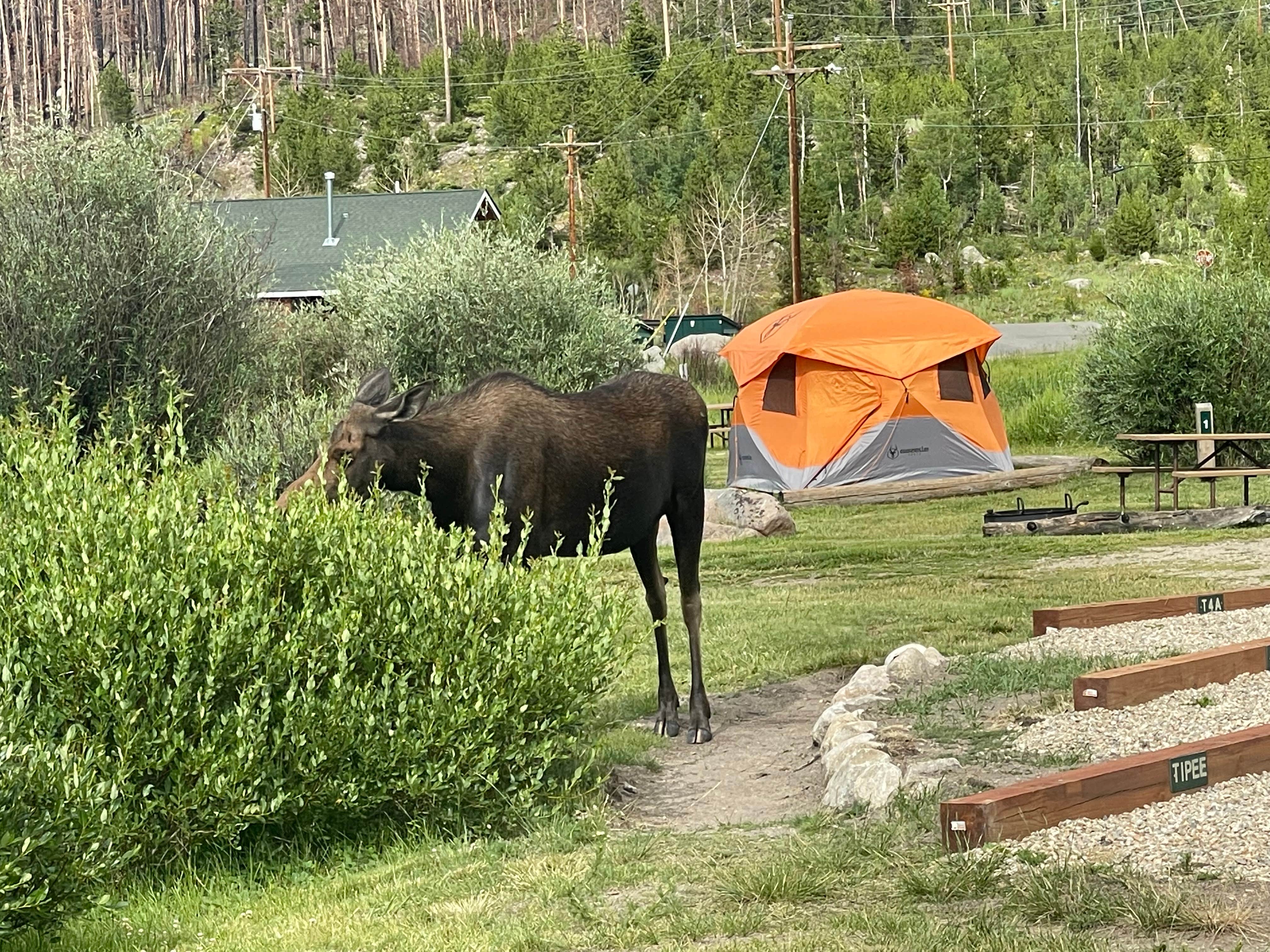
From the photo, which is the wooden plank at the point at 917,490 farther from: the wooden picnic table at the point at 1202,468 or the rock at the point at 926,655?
the rock at the point at 926,655

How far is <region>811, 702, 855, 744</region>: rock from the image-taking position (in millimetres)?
8234

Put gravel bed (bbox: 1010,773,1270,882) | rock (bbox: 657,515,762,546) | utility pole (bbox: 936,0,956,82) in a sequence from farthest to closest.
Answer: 1. utility pole (bbox: 936,0,956,82)
2. rock (bbox: 657,515,762,546)
3. gravel bed (bbox: 1010,773,1270,882)

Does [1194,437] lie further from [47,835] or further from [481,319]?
[47,835]

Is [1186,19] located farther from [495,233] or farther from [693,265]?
[495,233]

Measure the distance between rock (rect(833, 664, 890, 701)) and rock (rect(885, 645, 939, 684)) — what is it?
5cm

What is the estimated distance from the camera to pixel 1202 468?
21.2 metres

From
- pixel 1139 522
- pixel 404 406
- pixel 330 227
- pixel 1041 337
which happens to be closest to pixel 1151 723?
pixel 404 406

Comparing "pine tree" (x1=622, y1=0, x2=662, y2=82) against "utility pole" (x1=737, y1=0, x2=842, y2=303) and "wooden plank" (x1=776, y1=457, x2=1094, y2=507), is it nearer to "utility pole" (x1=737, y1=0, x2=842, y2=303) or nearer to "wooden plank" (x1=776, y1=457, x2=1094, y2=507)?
"utility pole" (x1=737, y1=0, x2=842, y2=303)

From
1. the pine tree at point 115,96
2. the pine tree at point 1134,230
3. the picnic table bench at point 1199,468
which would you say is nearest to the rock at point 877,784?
the picnic table bench at point 1199,468

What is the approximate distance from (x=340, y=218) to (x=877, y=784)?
139 ft

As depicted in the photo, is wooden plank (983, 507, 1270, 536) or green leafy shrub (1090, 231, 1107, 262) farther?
green leafy shrub (1090, 231, 1107, 262)

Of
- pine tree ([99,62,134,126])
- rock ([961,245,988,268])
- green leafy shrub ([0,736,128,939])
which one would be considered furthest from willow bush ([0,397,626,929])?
pine tree ([99,62,134,126])

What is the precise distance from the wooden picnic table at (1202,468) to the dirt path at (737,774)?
10.8 m

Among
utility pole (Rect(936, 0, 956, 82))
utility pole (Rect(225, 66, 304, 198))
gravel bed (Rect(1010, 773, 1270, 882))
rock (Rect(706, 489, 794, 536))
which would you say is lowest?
rock (Rect(706, 489, 794, 536))
